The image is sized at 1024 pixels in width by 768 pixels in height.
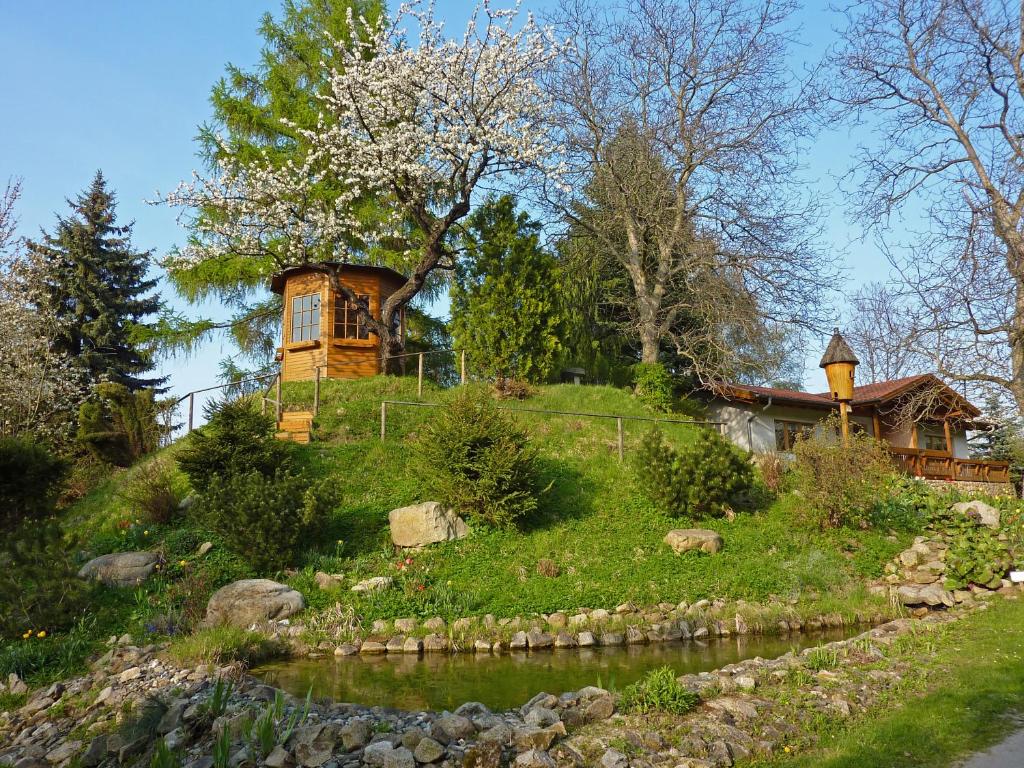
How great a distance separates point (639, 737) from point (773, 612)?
19.7ft

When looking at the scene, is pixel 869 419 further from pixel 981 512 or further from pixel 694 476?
pixel 694 476

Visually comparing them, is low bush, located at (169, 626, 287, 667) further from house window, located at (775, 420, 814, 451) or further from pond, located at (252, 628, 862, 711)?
Result: house window, located at (775, 420, 814, 451)

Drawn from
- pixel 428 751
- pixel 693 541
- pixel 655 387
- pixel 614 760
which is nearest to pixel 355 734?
pixel 428 751

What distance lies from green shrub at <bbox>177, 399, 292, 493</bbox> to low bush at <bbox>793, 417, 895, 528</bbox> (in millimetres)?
9984

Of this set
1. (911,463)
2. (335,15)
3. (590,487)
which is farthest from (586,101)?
(911,463)

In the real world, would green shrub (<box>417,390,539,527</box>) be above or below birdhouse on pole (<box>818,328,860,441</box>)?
below

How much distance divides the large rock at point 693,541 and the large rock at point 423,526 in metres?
3.73

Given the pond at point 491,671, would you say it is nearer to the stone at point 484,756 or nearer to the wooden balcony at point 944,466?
the stone at point 484,756

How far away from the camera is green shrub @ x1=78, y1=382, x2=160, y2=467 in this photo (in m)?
18.4

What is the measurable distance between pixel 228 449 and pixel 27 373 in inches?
459

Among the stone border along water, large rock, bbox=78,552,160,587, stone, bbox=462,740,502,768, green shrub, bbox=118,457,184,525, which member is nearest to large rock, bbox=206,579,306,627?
large rock, bbox=78,552,160,587

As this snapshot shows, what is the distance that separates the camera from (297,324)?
22.8 metres

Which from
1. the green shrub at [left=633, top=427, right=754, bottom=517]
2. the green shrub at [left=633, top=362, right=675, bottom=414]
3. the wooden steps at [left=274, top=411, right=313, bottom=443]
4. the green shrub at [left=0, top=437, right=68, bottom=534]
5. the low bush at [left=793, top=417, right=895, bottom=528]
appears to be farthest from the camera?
the green shrub at [left=633, top=362, right=675, bottom=414]

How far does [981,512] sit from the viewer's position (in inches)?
562
